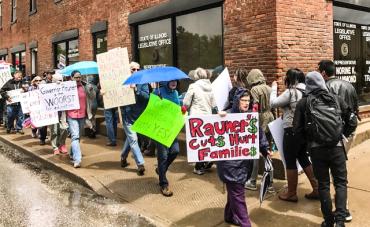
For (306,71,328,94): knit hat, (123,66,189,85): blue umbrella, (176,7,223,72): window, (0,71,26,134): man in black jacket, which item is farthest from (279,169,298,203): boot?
(0,71,26,134): man in black jacket

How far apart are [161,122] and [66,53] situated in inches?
437

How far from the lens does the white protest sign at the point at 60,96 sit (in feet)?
25.9

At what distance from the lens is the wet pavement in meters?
5.26

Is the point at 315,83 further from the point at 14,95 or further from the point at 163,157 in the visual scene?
the point at 14,95

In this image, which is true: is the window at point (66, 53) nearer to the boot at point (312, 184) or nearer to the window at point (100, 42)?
the window at point (100, 42)

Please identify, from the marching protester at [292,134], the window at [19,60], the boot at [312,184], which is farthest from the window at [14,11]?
the boot at [312,184]

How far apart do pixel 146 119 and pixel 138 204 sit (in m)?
1.18

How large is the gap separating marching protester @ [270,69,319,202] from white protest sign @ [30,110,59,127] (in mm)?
4690

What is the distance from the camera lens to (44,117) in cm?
853

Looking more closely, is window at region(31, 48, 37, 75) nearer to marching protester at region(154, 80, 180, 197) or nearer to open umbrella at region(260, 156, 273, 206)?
marching protester at region(154, 80, 180, 197)

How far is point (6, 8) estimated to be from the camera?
23531mm

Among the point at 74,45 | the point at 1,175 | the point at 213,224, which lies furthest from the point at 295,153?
the point at 74,45

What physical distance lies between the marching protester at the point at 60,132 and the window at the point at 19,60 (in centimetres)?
1314

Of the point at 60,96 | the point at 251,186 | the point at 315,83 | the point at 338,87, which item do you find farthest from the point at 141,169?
the point at 315,83
